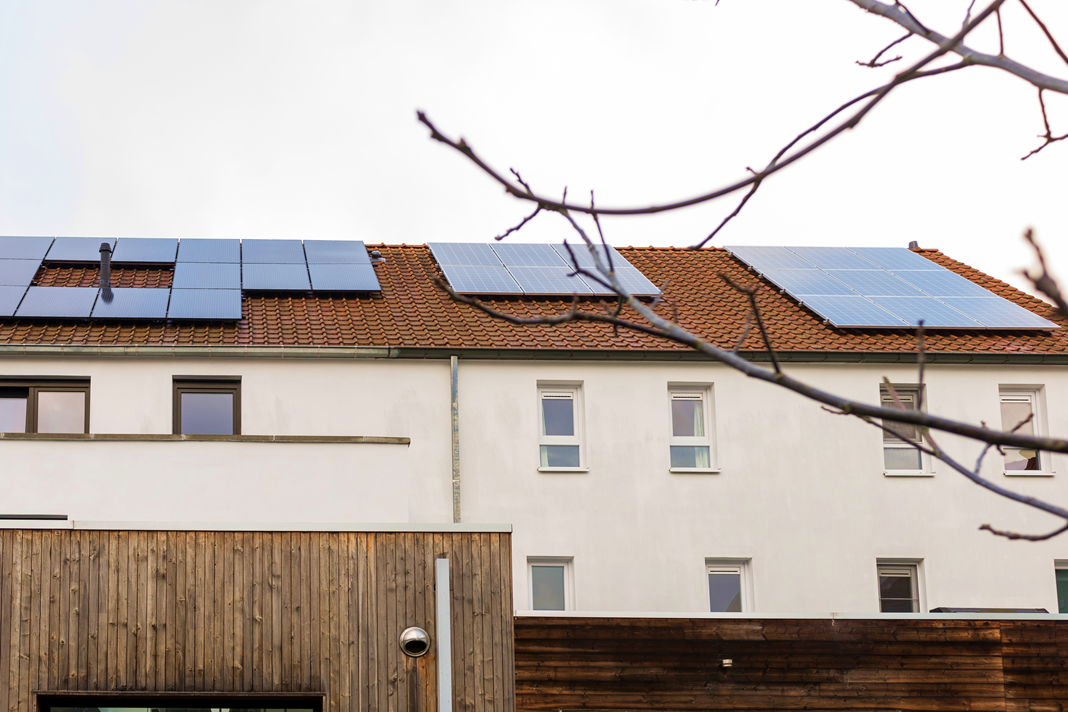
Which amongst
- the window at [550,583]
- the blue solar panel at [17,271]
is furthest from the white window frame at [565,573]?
the blue solar panel at [17,271]

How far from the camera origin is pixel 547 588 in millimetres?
16156

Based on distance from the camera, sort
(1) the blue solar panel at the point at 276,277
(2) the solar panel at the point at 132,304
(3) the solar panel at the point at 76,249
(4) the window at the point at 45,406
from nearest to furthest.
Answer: (4) the window at the point at 45,406 → (2) the solar panel at the point at 132,304 → (1) the blue solar panel at the point at 276,277 → (3) the solar panel at the point at 76,249

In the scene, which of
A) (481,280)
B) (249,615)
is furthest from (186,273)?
(249,615)

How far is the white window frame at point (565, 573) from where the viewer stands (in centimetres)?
1603

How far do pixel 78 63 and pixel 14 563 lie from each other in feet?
71.8

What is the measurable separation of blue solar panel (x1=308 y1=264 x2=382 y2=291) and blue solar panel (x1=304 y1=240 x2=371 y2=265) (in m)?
0.30

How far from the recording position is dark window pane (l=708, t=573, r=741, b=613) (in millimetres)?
16578

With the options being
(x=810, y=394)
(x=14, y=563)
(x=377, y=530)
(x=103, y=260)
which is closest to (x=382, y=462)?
(x=377, y=530)

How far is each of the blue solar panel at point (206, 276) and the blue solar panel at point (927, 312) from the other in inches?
397

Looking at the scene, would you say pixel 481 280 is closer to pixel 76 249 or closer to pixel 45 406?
pixel 76 249

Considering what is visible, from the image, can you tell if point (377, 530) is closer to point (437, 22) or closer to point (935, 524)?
point (437, 22)

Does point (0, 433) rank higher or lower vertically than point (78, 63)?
lower

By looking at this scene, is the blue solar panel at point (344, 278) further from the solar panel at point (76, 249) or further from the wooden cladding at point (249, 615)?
the wooden cladding at point (249, 615)

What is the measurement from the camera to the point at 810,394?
3238 millimetres
